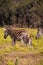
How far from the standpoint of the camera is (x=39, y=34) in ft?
76.6

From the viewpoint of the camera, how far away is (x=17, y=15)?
37031 millimetres

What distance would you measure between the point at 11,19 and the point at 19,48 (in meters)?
19.5

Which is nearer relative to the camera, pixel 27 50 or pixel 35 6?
pixel 27 50

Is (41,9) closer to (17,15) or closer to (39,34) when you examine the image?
(17,15)

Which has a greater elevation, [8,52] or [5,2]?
[8,52]

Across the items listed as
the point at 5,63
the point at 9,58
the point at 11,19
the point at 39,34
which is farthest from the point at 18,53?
the point at 11,19

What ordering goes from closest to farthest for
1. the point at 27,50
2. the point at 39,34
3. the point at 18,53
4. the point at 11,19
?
the point at 18,53, the point at 27,50, the point at 39,34, the point at 11,19

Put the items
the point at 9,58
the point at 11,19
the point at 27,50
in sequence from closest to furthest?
the point at 9,58 < the point at 27,50 < the point at 11,19

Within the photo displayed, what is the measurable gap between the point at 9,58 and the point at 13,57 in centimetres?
31

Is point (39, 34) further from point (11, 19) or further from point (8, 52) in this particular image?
point (11, 19)

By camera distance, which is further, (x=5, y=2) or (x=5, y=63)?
(x=5, y=2)

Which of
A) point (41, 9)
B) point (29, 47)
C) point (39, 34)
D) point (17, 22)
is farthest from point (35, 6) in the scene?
point (29, 47)

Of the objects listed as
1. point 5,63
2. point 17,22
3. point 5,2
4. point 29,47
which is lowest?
point 17,22

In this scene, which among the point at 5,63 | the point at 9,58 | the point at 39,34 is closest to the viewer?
the point at 5,63
